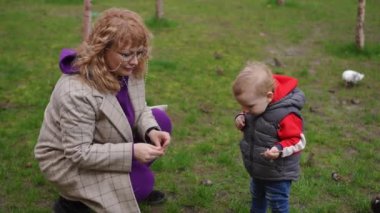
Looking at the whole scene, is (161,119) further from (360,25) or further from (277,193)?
(360,25)

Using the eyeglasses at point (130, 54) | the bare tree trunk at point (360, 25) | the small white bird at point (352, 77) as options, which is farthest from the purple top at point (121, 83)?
the bare tree trunk at point (360, 25)

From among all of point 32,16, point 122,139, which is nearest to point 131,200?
point 122,139

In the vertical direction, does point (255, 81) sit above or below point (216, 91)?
above

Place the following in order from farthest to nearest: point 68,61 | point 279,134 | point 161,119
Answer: point 161,119 → point 68,61 → point 279,134

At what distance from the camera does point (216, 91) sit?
21.6ft

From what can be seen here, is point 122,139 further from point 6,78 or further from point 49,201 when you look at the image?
point 6,78

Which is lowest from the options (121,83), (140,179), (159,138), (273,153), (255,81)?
(140,179)

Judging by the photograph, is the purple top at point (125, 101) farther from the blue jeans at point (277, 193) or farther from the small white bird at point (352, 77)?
the small white bird at point (352, 77)

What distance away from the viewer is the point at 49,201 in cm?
404

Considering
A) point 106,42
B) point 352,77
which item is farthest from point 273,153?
point 352,77

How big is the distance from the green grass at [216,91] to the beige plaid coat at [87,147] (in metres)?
0.86

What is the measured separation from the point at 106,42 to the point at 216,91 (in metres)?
3.78

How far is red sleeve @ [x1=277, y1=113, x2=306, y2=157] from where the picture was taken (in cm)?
290

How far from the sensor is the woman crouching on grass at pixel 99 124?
9.61 feet
